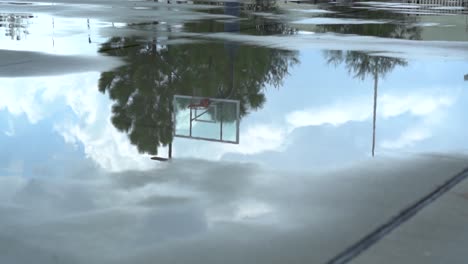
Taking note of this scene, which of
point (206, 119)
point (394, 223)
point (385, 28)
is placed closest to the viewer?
point (394, 223)

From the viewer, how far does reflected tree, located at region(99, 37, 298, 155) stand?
969cm

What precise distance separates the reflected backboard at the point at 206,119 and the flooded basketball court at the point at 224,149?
41 mm

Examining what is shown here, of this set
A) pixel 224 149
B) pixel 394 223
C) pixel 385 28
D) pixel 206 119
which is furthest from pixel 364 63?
pixel 385 28

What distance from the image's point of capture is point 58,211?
623 cm

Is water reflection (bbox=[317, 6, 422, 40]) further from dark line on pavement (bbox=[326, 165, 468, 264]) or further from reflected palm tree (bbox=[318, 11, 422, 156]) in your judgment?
dark line on pavement (bbox=[326, 165, 468, 264])

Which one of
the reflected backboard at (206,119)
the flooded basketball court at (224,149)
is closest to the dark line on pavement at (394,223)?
the flooded basketball court at (224,149)

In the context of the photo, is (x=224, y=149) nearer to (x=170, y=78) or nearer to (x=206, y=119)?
(x=206, y=119)

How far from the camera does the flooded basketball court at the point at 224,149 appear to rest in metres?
5.58

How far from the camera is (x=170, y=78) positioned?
1249 centimetres

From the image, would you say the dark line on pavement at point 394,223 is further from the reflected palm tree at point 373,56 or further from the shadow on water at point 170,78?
the shadow on water at point 170,78

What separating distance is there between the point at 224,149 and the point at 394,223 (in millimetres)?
3085

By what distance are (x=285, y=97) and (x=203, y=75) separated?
6.04ft

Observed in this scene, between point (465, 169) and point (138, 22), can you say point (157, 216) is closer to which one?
point (465, 169)

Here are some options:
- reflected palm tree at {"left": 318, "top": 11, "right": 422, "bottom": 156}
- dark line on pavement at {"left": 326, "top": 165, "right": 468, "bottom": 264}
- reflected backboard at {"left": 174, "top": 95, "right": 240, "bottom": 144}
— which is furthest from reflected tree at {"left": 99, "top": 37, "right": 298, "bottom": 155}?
dark line on pavement at {"left": 326, "top": 165, "right": 468, "bottom": 264}
